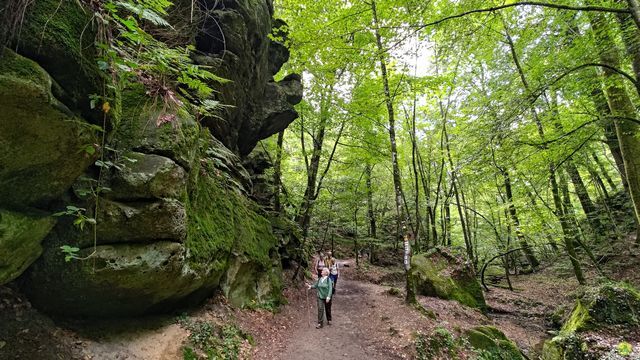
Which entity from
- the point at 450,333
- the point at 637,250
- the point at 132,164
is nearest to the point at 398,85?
the point at 450,333

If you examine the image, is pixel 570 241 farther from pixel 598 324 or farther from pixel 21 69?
pixel 21 69

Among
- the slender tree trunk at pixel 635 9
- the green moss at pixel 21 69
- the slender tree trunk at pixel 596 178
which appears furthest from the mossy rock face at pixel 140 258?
the slender tree trunk at pixel 596 178

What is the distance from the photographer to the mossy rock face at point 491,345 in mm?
8214

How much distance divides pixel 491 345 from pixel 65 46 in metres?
11.4

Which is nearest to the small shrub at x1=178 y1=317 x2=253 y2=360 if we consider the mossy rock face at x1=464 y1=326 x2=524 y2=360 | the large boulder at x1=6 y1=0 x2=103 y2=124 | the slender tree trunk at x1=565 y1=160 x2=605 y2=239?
the large boulder at x1=6 y1=0 x2=103 y2=124

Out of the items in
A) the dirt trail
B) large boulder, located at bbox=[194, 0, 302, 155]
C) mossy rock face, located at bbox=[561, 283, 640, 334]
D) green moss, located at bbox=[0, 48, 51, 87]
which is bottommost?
the dirt trail

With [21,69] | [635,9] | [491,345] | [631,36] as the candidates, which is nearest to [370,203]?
[491,345]

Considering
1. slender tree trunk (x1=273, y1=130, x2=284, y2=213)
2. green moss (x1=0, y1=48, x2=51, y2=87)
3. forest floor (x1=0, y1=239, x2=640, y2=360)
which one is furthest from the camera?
slender tree trunk (x1=273, y1=130, x2=284, y2=213)

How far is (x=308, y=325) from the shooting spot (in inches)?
391

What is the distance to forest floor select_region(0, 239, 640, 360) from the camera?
13.1 feet

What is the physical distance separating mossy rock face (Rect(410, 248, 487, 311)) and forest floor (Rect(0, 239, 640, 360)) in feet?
2.80

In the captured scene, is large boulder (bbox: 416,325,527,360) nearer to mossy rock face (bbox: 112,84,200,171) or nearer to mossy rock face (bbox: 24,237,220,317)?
mossy rock face (bbox: 24,237,220,317)

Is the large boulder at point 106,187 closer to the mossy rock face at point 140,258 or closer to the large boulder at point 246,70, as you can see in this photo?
the mossy rock face at point 140,258

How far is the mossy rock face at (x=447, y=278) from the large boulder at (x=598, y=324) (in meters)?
4.07
